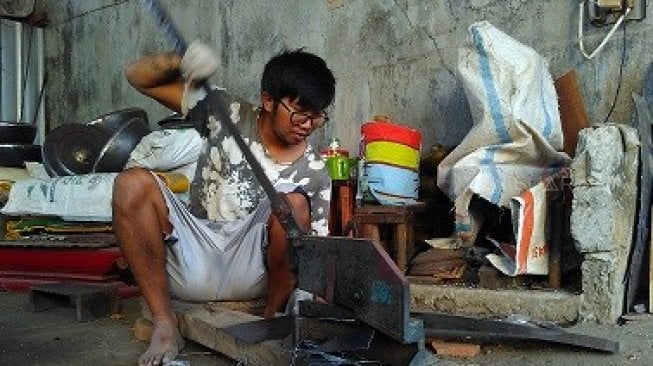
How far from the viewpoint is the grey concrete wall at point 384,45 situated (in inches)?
149

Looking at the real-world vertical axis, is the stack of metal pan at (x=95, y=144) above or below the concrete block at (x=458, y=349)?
above

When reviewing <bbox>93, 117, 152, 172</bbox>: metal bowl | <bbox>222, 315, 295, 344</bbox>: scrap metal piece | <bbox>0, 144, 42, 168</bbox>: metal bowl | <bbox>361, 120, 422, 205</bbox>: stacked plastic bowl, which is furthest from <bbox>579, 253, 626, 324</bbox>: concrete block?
<bbox>0, 144, 42, 168</bbox>: metal bowl

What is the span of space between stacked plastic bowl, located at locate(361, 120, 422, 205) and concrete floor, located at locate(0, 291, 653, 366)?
1.39 m

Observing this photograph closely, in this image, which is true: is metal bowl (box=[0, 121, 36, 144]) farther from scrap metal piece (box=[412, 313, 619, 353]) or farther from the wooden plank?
the wooden plank

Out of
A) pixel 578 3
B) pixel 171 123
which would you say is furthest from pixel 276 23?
pixel 578 3

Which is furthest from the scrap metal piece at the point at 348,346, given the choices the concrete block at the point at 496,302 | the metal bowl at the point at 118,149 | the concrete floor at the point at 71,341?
the metal bowl at the point at 118,149

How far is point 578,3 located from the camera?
12.5ft

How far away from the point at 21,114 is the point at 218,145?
675cm

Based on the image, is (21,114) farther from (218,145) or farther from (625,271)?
(625,271)

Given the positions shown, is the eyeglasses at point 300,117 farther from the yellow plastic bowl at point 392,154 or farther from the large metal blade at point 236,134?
the yellow plastic bowl at point 392,154

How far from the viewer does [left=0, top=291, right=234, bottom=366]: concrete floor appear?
8.73 feet

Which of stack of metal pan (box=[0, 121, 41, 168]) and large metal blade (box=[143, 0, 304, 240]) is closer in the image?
large metal blade (box=[143, 0, 304, 240])

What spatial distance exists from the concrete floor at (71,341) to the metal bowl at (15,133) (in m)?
3.14

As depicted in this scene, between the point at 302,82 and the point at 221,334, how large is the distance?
3.48ft
